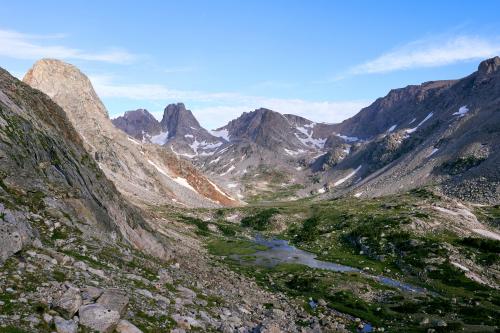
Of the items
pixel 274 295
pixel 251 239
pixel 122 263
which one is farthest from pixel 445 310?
pixel 251 239

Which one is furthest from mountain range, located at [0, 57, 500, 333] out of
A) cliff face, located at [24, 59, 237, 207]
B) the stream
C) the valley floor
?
cliff face, located at [24, 59, 237, 207]

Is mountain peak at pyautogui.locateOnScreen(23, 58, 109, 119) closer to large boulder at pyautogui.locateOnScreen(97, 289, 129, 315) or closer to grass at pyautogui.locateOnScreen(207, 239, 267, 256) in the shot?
grass at pyautogui.locateOnScreen(207, 239, 267, 256)

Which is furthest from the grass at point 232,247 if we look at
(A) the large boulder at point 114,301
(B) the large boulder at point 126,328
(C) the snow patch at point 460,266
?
Result: (B) the large boulder at point 126,328

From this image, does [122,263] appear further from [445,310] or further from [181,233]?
[181,233]

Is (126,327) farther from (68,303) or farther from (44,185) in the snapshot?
(44,185)

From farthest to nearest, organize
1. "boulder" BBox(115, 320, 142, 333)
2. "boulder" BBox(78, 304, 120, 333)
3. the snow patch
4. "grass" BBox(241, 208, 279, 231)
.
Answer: "grass" BBox(241, 208, 279, 231)
the snow patch
"boulder" BBox(115, 320, 142, 333)
"boulder" BBox(78, 304, 120, 333)

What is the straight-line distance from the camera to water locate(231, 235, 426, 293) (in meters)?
69.9

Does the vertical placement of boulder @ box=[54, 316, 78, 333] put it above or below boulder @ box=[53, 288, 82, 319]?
below

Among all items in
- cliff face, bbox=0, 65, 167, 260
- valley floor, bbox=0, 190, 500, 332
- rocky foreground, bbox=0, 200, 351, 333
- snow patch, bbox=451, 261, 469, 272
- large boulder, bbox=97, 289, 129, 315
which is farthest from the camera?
snow patch, bbox=451, 261, 469, 272

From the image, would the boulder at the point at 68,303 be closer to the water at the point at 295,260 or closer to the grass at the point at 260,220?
the water at the point at 295,260

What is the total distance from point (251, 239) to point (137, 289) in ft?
310

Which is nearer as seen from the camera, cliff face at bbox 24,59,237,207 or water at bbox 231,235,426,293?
water at bbox 231,235,426,293

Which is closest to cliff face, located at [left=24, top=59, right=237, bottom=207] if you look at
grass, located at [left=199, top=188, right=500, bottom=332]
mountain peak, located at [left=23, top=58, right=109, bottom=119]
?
mountain peak, located at [left=23, top=58, right=109, bottom=119]

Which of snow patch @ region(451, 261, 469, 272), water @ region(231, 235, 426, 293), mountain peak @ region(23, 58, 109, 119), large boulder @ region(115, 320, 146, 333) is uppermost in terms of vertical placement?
mountain peak @ region(23, 58, 109, 119)
